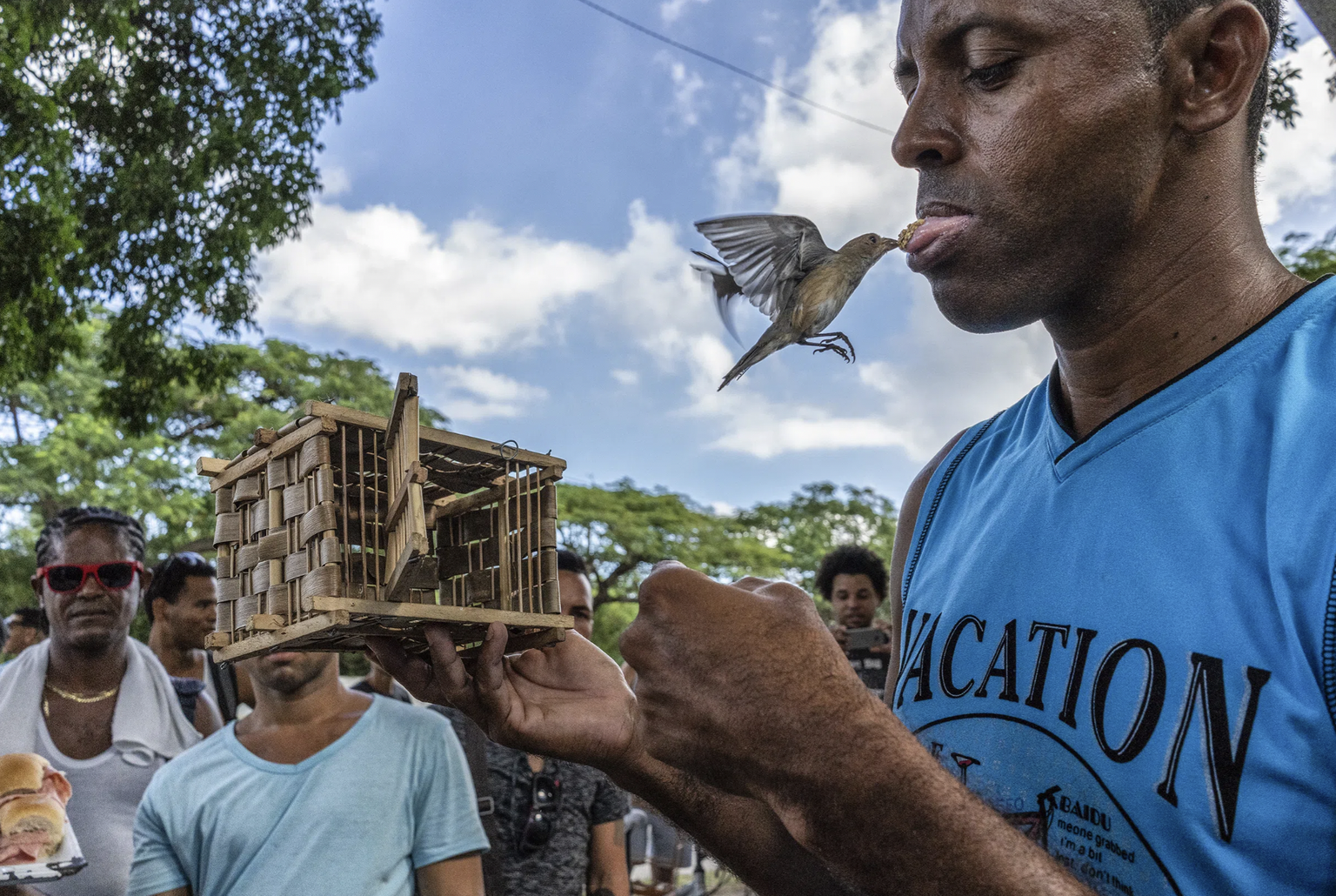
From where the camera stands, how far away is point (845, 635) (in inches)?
248

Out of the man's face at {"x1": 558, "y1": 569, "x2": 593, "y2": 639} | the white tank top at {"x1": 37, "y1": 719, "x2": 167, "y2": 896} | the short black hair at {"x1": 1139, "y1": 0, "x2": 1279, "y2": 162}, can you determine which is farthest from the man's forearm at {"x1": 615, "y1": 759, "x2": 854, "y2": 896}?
the man's face at {"x1": 558, "y1": 569, "x2": 593, "y2": 639}

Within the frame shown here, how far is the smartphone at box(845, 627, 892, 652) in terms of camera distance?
6246mm

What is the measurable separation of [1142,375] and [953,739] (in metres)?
0.55

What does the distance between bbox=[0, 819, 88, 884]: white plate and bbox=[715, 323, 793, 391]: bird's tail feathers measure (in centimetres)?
242

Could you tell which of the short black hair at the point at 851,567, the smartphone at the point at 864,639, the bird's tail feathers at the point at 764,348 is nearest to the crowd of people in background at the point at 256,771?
the smartphone at the point at 864,639

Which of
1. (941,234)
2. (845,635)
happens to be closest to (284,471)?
(941,234)

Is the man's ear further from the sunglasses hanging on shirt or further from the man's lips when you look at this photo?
the sunglasses hanging on shirt

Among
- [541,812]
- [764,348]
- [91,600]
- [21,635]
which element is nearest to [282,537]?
[764,348]

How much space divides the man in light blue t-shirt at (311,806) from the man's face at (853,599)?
3.75 m

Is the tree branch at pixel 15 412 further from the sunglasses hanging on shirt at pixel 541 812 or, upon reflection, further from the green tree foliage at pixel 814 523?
the sunglasses hanging on shirt at pixel 541 812

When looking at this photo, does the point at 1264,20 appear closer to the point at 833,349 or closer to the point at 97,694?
the point at 833,349

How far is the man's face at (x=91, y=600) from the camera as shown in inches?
186

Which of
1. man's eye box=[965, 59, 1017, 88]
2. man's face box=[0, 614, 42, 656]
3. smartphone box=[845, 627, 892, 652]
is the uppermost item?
man's face box=[0, 614, 42, 656]

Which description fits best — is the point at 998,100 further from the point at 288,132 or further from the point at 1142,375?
the point at 288,132
